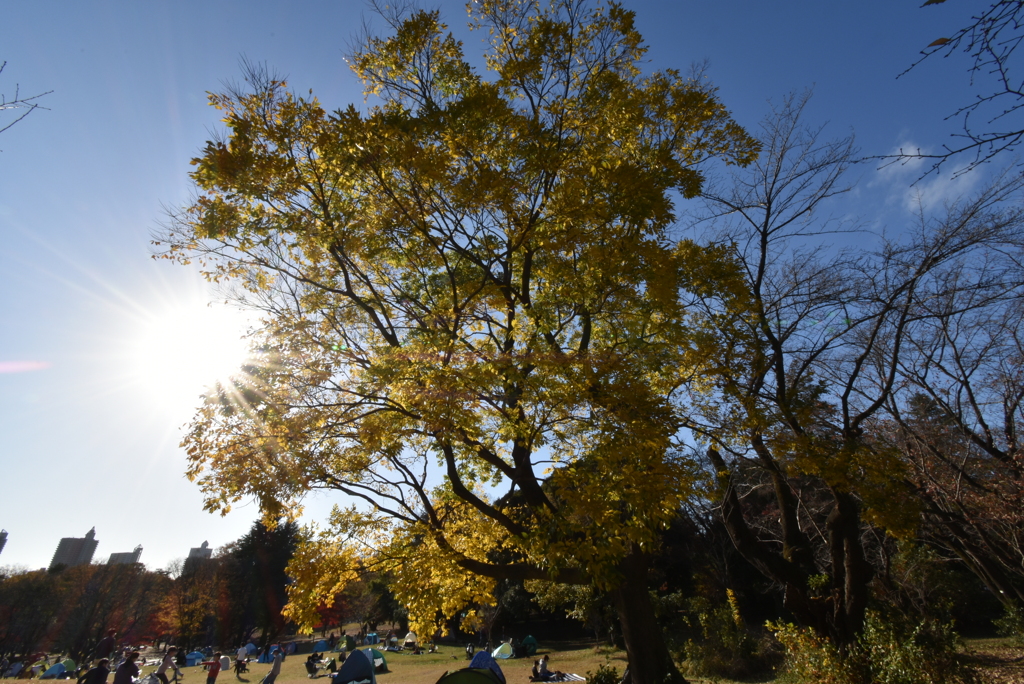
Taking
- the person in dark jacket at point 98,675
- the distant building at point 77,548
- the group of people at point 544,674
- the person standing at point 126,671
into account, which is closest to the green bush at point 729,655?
the group of people at point 544,674

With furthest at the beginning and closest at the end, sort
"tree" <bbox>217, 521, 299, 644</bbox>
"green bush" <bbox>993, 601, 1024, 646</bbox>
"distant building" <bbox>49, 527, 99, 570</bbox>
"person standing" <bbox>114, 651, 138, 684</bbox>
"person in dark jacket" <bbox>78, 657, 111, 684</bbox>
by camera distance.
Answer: "distant building" <bbox>49, 527, 99, 570</bbox>
"tree" <bbox>217, 521, 299, 644</bbox>
"green bush" <bbox>993, 601, 1024, 646</bbox>
"person standing" <bbox>114, 651, 138, 684</bbox>
"person in dark jacket" <bbox>78, 657, 111, 684</bbox>

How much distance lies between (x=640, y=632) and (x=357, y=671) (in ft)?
25.6

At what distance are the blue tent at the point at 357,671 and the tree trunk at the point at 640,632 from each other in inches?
278

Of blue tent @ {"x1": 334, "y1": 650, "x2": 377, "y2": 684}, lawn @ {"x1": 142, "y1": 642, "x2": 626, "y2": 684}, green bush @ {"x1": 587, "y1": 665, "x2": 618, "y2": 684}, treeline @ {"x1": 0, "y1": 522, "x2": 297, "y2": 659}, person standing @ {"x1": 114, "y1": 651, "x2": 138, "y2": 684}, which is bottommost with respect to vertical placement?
lawn @ {"x1": 142, "y1": 642, "x2": 626, "y2": 684}

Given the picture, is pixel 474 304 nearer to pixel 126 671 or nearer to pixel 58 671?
pixel 126 671

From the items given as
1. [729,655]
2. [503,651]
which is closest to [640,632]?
[729,655]

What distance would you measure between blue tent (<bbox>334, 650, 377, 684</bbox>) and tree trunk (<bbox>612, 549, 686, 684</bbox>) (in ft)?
23.2

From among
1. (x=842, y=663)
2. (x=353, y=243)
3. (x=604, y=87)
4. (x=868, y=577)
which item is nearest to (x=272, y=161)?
(x=353, y=243)

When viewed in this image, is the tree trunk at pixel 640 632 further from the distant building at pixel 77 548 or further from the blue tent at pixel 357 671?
the distant building at pixel 77 548

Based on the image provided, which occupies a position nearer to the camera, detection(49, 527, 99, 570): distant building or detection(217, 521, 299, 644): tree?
detection(217, 521, 299, 644): tree

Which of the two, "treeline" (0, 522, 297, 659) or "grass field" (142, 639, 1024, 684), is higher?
"treeline" (0, 522, 297, 659)

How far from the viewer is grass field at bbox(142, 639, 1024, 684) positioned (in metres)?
10.9

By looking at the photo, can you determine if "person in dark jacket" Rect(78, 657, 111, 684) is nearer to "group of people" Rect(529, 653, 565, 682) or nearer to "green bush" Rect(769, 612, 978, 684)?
"group of people" Rect(529, 653, 565, 682)

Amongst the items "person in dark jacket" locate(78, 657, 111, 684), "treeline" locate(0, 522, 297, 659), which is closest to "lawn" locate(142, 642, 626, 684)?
"person in dark jacket" locate(78, 657, 111, 684)
